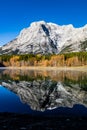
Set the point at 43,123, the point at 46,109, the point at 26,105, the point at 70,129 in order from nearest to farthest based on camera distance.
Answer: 1. the point at 70,129
2. the point at 43,123
3. the point at 46,109
4. the point at 26,105

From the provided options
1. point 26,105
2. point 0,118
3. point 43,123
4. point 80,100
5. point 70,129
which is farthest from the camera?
point 80,100

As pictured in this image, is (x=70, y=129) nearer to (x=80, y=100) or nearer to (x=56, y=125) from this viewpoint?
(x=56, y=125)

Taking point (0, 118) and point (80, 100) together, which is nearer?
point (0, 118)

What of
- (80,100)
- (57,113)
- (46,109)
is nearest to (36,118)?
(57,113)

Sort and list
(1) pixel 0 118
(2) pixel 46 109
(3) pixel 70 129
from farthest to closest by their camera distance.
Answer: (2) pixel 46 109
(1) pixel 0 118
(3) pixel 70 129

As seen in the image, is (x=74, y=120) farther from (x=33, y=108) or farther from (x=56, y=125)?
(x=33, y=108)

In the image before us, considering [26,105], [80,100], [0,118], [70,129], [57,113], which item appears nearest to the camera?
[70,129]

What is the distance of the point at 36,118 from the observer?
98.9 ft

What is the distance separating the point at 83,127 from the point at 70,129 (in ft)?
4.38

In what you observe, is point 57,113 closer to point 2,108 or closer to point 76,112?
point 76,112

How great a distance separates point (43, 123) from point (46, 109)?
10.3 metres

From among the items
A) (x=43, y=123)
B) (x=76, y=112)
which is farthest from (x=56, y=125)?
(x=76, y=112)

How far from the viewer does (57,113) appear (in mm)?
34625

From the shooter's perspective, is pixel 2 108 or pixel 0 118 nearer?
pixel 0 118
